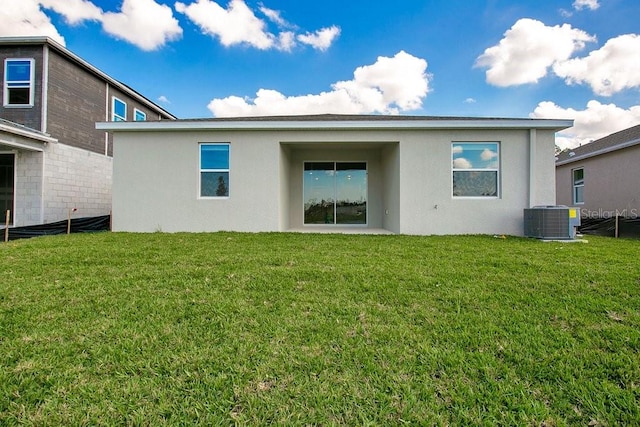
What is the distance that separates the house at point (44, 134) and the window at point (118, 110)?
114 cm

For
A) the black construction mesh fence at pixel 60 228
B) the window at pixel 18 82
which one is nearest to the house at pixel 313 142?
the black construction mesh fence at pixel 60 228

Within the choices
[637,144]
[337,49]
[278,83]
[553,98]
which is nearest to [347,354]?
[637,144]

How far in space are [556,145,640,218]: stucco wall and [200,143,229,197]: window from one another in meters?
11.8

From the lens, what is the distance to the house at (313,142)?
7789 millimetres

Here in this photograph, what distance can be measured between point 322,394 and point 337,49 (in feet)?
51.5

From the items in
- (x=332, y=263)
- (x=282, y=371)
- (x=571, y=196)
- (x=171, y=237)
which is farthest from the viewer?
(x=571, y=196)

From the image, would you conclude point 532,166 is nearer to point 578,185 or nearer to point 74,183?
point 578,185

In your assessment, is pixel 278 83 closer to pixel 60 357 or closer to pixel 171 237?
pixel 171 237

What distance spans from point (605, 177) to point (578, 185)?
1.76 metres

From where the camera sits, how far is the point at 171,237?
702 centimetres

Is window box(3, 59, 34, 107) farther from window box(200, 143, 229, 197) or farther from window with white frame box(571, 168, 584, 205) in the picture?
window with white frame box(571, 168, 584, 205)

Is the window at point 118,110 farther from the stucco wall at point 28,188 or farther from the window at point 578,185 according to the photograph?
the window at point 578,185

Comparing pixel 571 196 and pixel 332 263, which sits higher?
pixel 571 196

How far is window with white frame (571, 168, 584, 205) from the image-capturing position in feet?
41.7
